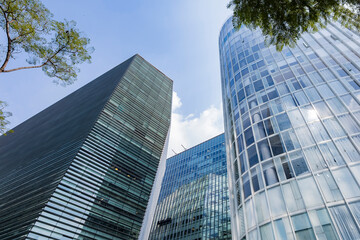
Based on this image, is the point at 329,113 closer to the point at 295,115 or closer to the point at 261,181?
the point at 295,115

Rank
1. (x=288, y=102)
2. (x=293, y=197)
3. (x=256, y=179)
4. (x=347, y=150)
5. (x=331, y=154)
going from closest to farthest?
1. (x=293, y=197)
2. (x=347, y=150)
3. (x=331, y=154)
4. (x=256, y=179)
5. (x=288, y=102)

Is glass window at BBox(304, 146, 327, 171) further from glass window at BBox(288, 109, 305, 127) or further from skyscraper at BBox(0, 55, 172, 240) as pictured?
skyscraper at BBox(0, 55, 172, 240)

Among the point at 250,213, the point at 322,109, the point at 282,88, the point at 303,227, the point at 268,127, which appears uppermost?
the point at 282,88

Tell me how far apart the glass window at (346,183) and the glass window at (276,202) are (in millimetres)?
3192

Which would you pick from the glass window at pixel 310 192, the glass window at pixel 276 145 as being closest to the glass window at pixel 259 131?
the glass window at pixel 276 145

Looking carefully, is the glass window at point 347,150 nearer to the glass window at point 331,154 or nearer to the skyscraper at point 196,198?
the glass window at point 331,154

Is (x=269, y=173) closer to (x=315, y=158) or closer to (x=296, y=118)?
(x=315, y=158)

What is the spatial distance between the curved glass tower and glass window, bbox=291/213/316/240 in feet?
0.16

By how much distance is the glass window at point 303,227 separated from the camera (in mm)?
10438

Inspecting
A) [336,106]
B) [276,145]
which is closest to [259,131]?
[276,145]

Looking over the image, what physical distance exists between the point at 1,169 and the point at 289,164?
44.1 metres

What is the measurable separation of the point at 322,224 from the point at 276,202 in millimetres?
2533

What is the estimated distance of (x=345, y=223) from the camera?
10102 millimetres

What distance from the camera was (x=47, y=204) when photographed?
17438 millimetres
